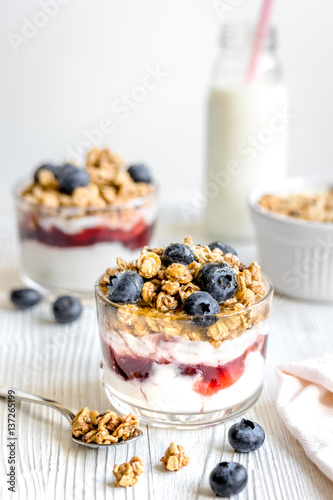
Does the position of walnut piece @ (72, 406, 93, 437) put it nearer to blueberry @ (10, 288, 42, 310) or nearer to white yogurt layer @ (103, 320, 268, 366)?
white yogurt layer @ (103, 320, 268, 366)

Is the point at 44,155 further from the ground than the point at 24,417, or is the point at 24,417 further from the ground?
the point at 44,155

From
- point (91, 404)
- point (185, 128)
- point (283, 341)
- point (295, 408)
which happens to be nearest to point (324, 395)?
point (295, 408)

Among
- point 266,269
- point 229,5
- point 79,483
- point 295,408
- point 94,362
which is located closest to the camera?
point 79,483

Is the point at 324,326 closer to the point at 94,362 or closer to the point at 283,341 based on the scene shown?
the point at 283,341

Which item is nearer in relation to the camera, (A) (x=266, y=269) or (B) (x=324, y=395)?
(B) (x=324, y=395)

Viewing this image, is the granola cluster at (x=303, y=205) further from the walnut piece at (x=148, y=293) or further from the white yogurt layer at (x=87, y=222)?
the walnut piece at (x=148, y=293)

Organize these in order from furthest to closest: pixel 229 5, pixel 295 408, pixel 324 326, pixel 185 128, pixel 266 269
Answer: pixel 185 128 → pixel 229 5 → pixel 266 269 → pixel 324 326 → pixel 295 408

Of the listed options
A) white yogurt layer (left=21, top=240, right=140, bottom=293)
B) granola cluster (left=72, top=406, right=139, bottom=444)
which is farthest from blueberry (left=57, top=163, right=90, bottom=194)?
granola cluster (left=72, top=406, right=139, bottom=444)
